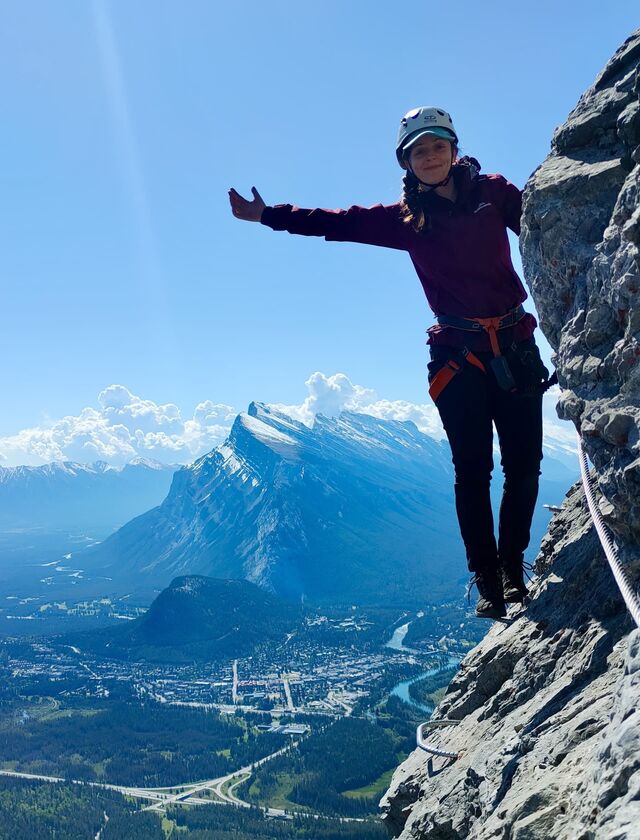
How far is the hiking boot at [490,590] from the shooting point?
7156 mm

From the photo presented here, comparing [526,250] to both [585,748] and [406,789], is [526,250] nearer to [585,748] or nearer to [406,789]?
[585,748]

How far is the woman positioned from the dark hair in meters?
0.01

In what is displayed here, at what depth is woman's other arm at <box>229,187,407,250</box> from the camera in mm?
7156

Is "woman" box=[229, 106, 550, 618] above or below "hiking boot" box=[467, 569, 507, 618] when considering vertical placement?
above

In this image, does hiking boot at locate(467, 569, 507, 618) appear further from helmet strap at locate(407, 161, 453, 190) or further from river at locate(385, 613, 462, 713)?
river at locate(385, 613, 462, 713)

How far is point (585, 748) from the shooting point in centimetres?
410

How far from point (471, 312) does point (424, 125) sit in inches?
74.6

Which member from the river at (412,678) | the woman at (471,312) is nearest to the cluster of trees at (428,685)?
the river at (412,678)

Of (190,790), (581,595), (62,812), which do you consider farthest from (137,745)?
(581,595)

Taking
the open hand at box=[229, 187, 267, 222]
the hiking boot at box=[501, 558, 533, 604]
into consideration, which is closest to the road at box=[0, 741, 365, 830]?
the hiking boot at box=[501, 558, 533, 604]

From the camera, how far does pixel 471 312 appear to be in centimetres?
677

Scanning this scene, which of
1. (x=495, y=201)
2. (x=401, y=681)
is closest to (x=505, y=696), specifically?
(x=495, y=201)

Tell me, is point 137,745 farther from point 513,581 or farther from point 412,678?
point 513,581

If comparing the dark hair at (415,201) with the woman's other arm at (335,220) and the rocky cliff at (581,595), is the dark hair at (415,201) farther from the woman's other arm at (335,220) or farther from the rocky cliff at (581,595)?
the rocky cliff at (581,595)
